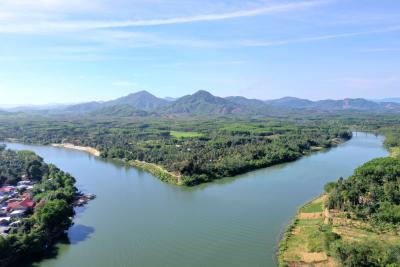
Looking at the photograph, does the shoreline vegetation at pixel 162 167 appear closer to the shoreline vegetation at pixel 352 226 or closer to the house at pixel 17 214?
the shoreline vegetation at pixel 352 226

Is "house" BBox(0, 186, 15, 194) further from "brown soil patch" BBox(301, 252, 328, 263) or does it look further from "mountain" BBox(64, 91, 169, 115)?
"mountain" BBox(64, 91, 169, 115)

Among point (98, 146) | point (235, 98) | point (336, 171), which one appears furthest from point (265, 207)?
point (235, 98)

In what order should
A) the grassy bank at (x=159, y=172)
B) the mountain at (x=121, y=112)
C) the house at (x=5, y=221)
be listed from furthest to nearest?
the mountain at (x=121, y=112), the grassy bank at (x=159, y=172), the house at (x=5, y=221)

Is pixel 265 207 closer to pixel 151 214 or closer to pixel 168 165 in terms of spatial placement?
pixel 151 214

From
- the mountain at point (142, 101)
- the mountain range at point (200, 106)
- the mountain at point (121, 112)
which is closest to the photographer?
the mountain at point (121, 112)

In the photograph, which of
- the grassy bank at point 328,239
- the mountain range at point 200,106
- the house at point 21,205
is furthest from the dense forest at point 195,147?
the mountain range at point 200,106

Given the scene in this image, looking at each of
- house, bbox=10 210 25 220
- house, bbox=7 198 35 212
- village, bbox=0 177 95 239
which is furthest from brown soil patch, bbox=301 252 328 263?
house, bbox=7 198 35 212
